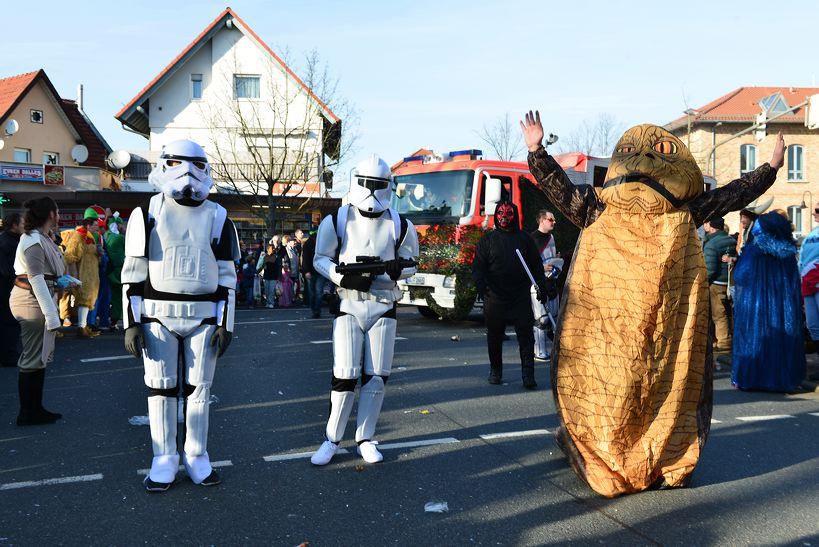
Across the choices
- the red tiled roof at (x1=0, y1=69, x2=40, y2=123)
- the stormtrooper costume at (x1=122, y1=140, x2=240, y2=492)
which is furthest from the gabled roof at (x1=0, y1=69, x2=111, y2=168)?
the stormtrooper costume at (x1=122, y1=140, x2=240, y2=492)

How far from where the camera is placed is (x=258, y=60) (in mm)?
37500

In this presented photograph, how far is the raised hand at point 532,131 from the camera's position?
219 inches

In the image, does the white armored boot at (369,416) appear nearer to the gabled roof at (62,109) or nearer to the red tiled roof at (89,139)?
the gabled roof at (62,109)

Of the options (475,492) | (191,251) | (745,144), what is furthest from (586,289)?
(745,144)

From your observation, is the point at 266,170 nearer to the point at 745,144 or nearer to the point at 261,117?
the point at 261,117

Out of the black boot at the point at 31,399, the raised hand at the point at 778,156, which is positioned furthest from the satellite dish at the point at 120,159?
the raised hand at the point at 778,156

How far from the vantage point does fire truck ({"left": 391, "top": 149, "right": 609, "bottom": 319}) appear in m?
14.4

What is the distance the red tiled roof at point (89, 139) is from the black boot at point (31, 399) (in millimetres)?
36975

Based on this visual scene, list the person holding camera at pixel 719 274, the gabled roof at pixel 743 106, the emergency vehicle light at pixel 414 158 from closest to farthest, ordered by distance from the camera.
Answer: the person holding camera at pixel 719 274 → the emergency vehicle light at pixel 414 158 → the gabled roof at pixel 743 106

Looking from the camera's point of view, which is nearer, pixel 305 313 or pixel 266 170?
pixel 305 313

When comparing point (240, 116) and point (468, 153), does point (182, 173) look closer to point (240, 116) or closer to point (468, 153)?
point (468, 153)

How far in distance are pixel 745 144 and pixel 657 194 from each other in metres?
49.3

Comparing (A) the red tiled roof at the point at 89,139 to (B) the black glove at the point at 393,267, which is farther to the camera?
(A) the red tiled roof at the point at 89,139

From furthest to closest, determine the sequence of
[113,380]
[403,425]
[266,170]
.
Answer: [266,170] → [113,380] → [403,425]
